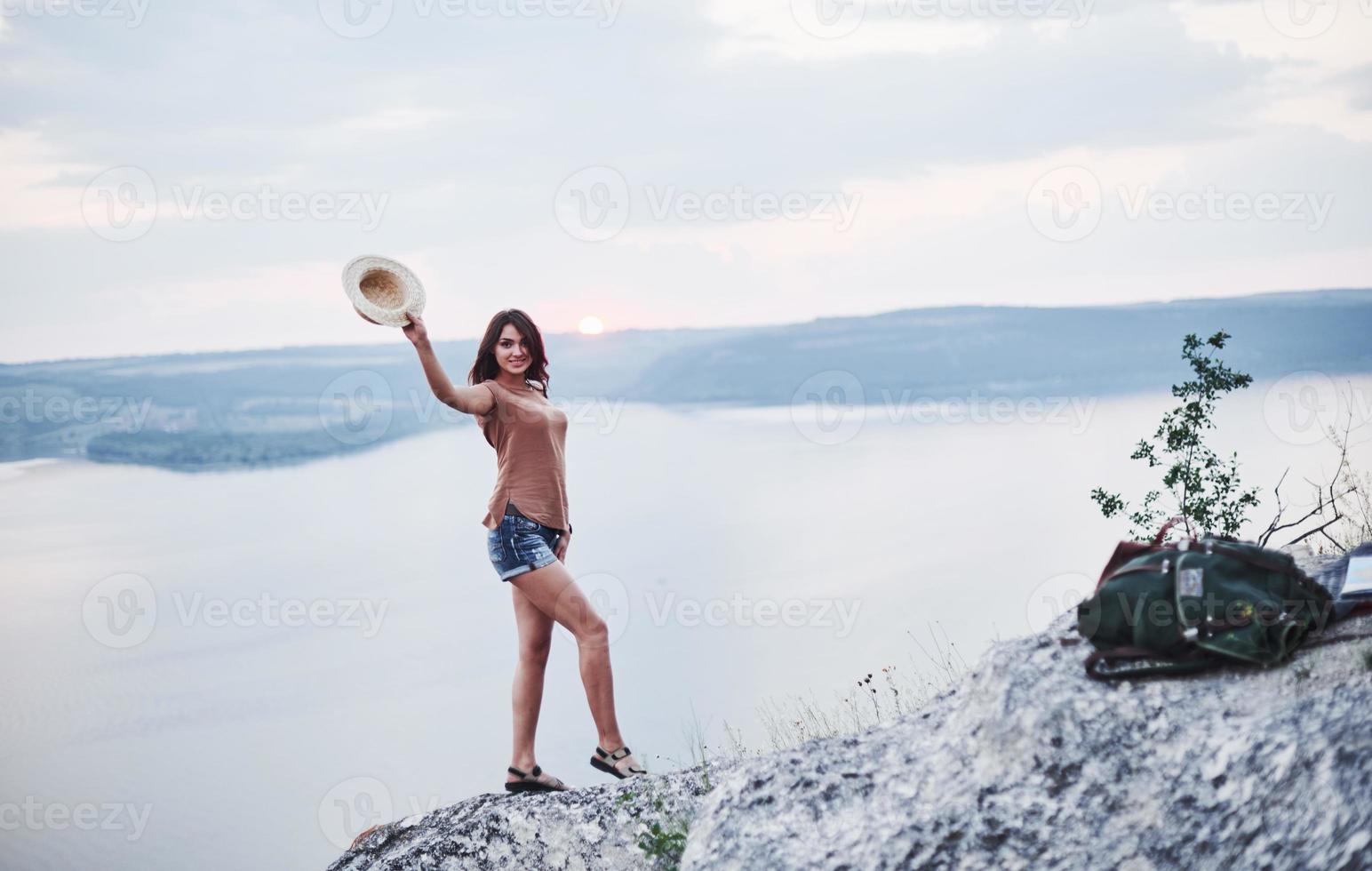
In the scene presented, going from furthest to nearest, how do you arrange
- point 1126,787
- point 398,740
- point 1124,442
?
1. point 1124,442
2. point 398,740
3. point 1126,787

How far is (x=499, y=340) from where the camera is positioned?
4570 millimetres

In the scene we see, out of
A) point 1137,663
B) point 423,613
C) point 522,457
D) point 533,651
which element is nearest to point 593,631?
point 533,651

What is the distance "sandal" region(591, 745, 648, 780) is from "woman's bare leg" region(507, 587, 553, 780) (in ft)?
0.90

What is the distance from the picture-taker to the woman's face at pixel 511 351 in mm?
4551

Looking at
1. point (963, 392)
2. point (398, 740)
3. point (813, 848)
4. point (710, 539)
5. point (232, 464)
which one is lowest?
point (813, 848)

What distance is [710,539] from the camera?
152ft

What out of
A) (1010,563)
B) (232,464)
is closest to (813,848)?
(1010,563)

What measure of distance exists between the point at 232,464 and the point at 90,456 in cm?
973

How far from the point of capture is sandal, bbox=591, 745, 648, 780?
4.62 metres

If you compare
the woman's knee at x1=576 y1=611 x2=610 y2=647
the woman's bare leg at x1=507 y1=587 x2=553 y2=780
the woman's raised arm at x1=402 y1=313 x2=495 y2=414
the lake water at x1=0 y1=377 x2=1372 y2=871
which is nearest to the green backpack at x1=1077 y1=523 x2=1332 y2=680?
the woman's knee at x1=576 y1=611 x2=610 y2=647

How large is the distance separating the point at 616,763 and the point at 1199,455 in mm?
4594

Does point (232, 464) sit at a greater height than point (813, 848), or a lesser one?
greater

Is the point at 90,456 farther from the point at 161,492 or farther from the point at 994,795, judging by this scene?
the point at 994,795

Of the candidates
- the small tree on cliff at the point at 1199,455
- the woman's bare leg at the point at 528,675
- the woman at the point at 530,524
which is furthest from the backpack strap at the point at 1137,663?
the small tree on cliff at the point at 1199,455
